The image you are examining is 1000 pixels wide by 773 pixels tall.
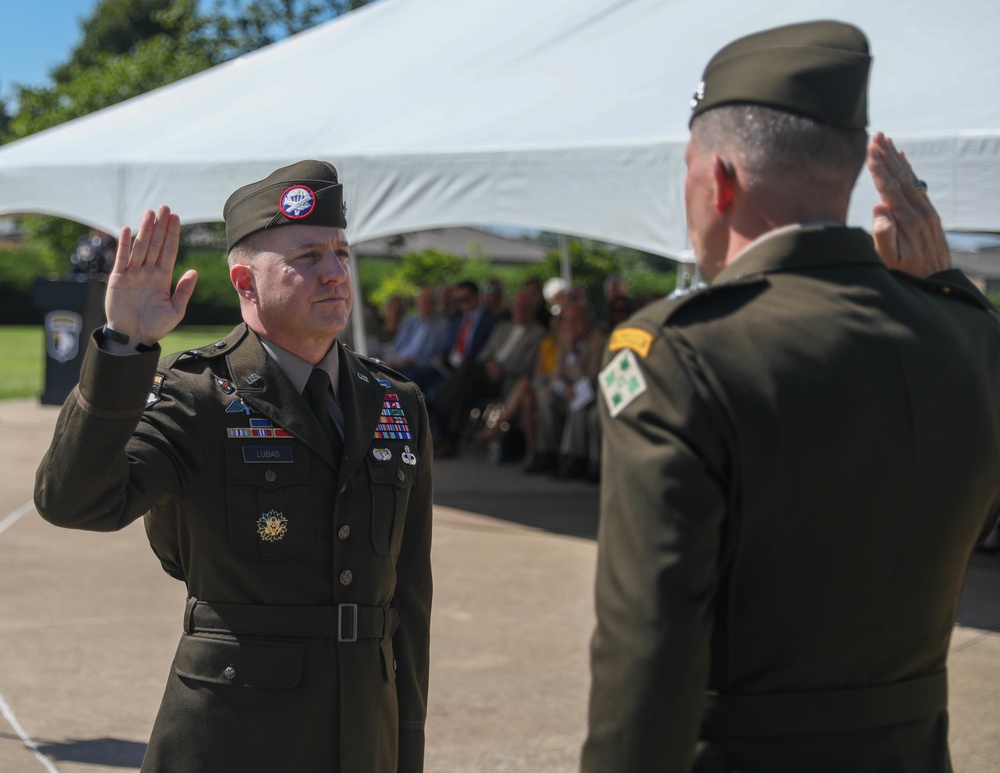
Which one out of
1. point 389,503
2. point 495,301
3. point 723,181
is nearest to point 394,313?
point 495,301

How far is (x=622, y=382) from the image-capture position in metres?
1.72

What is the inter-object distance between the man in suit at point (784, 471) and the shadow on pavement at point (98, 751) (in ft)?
10.5

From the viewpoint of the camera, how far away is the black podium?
1399 centimetres

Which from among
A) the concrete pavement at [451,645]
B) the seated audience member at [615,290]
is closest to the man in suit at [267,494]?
the concrete pavement at [451,645]

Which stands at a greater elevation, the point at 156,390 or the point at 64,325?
the point at 156,390

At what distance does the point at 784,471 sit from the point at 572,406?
8316 millimetres

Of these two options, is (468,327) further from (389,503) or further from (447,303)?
(389,503)

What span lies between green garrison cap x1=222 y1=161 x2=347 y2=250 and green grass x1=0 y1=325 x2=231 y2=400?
522 inches

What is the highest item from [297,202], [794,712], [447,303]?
[297,202]

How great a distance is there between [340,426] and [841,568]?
4.03ft

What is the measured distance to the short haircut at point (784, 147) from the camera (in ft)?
5.62

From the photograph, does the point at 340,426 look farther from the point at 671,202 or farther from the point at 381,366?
the point at 671,202

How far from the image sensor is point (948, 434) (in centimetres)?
173

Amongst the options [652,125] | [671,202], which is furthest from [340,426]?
[652,125]
